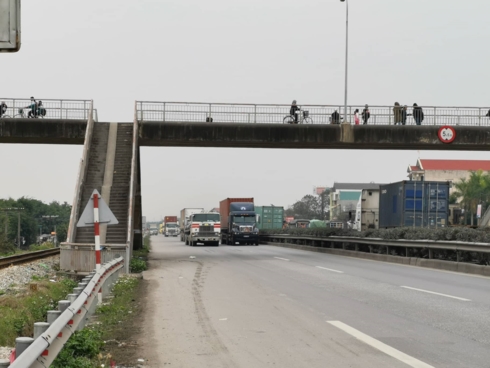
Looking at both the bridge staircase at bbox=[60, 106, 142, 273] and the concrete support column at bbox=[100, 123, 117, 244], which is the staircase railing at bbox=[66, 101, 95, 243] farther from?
the concrete support column at bbox=[100, 123, 117, 244]

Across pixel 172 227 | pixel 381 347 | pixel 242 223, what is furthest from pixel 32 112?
pixel 172 227

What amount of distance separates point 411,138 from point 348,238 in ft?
19.4

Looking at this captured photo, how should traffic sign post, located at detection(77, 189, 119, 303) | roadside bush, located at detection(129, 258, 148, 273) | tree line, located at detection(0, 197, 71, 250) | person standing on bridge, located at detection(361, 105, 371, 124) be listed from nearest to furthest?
1. traffic sign post, located at detection(77, 189, 119, 303)
2. roadside bush, located at detection(129, 258, 148, 273)
3. person standing on bridge, located at detection(361, 105, 371, 124)
4. tree line, located at detection(0, 197, 71, 250)

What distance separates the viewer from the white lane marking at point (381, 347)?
7532 mm

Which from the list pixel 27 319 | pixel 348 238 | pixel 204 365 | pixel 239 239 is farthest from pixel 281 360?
pixel 239 239

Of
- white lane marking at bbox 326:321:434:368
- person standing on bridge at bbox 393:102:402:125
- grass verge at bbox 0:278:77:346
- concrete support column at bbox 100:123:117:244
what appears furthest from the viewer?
person standing on bridge at bbox 393:102:402:125

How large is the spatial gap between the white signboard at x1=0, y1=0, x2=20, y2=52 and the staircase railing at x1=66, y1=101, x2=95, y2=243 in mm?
22308

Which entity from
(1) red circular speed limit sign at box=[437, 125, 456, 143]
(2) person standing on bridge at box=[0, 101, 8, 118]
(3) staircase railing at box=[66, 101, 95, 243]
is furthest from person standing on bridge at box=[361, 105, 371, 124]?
(2) person standing on bridge at box=[0, 101, 8, 118]

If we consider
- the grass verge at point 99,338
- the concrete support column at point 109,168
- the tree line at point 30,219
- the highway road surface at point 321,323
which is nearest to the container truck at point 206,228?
the concrete support column at point 109,168

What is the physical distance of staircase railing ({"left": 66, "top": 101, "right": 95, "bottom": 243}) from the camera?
28.5m

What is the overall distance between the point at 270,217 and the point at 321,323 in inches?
2556

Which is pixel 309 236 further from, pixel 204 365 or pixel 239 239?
pixel 204 365

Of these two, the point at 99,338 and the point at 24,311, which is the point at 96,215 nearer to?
the point at 24,311

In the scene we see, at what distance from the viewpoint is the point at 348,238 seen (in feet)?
116
